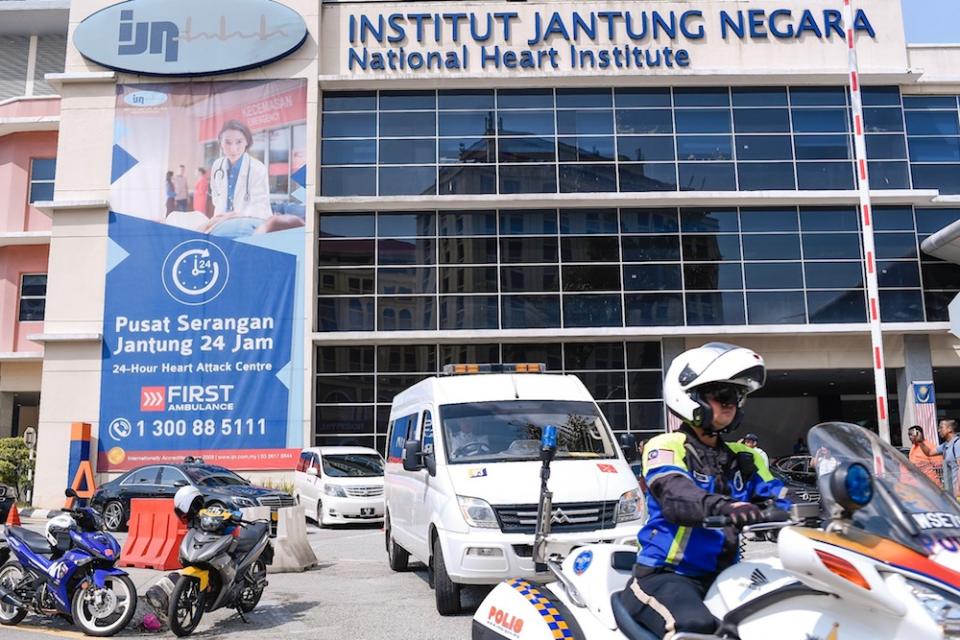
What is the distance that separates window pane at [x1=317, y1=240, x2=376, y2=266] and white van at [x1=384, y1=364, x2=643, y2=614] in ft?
51.9

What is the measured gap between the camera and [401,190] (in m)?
25.6

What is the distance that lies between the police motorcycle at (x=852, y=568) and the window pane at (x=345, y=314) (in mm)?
21994

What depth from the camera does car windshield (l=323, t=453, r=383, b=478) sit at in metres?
18.7

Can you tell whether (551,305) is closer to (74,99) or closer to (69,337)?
(69,337)

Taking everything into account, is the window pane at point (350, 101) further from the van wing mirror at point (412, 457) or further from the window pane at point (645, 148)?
the van wing mirror at point (412, 457)

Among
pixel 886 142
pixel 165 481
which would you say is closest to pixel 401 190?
pixel 165 481

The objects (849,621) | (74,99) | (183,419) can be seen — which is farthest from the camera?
(74,99)

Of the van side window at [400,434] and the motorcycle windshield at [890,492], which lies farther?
the van side window at [400,434]

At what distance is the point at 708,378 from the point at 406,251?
22611 mm

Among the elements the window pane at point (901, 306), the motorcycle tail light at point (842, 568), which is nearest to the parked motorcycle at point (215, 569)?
the motorcycle tail light at point (842, 568)

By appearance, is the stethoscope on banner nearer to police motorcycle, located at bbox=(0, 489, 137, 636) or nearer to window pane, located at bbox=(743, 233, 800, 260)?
window pane, located at bbox=(743, 233, 800, 260)

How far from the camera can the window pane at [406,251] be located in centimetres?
2545

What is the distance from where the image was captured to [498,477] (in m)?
7.72

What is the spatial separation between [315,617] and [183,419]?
17.7 meters
